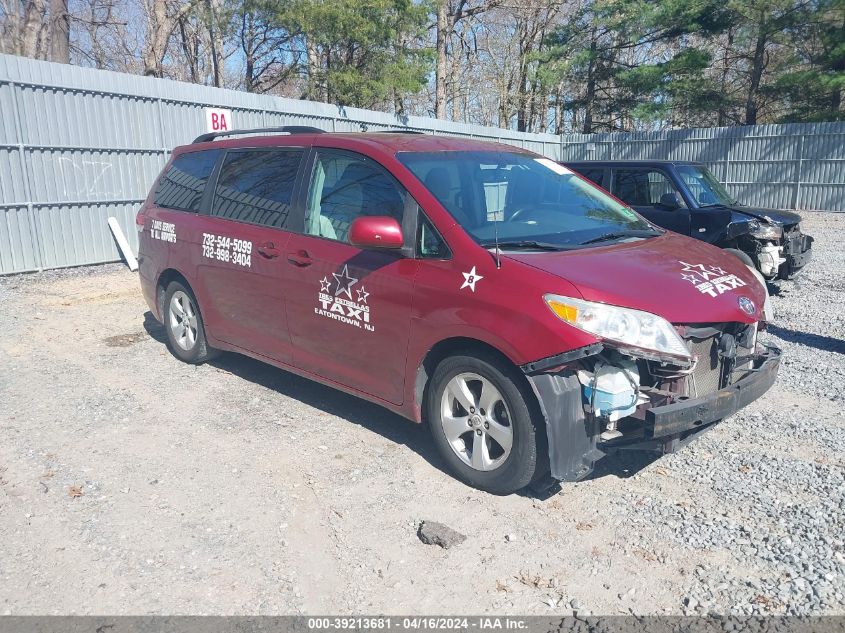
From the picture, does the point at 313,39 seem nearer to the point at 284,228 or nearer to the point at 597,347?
the point at 284,228

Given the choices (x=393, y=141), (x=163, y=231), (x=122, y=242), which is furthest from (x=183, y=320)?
(x=122, y=242)

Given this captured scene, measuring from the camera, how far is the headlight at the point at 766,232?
28.2 feet

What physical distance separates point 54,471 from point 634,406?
3.39 meters

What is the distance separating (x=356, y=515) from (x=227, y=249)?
2536 mm

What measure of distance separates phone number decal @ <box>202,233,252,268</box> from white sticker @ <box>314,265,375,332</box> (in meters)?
0.89

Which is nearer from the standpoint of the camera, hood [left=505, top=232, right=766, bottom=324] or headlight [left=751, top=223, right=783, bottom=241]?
hood [left=505, top=232, right=766, bottom=324]

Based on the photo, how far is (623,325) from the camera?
3.51 meters

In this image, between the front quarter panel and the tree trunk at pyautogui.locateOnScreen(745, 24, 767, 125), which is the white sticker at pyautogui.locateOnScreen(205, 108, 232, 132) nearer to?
the front quarter panel

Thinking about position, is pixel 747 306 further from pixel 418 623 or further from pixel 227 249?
pixel 227 249

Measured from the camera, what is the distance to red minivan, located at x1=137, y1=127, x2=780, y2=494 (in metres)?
3.57

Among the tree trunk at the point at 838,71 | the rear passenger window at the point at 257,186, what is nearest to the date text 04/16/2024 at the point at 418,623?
the rear passenger window at the point at 257,186

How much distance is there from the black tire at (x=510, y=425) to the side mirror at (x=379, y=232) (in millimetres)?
744

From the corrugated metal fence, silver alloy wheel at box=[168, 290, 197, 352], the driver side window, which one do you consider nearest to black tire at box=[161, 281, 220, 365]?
silver alloy wheel at box=[168, 290, 197, 352]

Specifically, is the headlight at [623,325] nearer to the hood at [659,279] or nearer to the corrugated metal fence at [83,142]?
the hood at [659,279]
